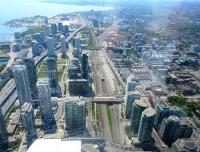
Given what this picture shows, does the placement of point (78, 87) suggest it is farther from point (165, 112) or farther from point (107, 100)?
point (165, 112)

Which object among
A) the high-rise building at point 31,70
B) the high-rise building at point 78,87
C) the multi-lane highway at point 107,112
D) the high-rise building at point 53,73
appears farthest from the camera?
the high-rise building at point 53,73

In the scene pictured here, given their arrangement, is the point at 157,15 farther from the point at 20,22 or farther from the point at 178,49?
the point at 20,22

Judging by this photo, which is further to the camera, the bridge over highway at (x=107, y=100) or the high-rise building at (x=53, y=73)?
the high-rise building at (x=53, y=73)

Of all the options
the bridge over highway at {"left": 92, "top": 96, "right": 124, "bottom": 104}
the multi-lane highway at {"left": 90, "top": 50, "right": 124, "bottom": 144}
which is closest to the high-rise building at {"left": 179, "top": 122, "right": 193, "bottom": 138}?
the multi-lane highway at {"left": 90, "top": 50, "right": 124, "bottom": 144}

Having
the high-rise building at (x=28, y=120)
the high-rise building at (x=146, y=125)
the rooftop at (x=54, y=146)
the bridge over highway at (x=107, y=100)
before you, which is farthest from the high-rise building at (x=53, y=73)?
the rooftop at (x=54, y=146)

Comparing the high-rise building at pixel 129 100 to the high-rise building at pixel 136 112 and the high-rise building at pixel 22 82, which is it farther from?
the high-rise building at pixel 22 82

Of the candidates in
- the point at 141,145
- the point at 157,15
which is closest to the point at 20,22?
the point at 157,15

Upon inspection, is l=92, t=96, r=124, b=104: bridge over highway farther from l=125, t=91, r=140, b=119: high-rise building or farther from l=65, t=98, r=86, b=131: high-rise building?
l=65, t=98, r=86, b=131: high-rise building
